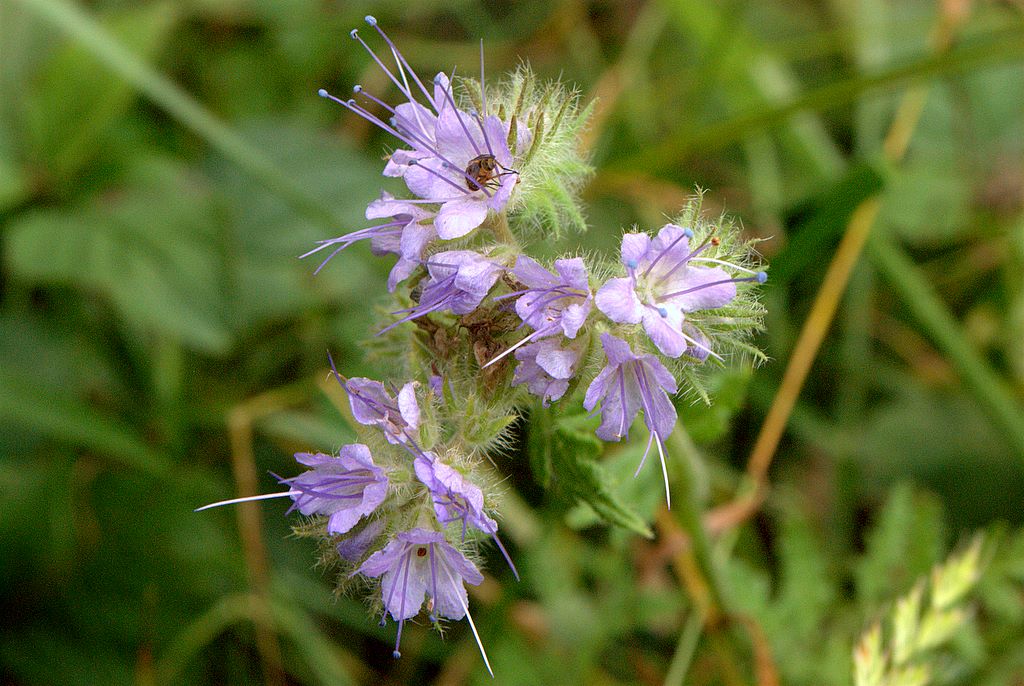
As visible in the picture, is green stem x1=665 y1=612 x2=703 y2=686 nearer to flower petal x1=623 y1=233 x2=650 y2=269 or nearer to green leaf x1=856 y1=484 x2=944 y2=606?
green leaf x1=856 y1=484 x2=944 y2=606

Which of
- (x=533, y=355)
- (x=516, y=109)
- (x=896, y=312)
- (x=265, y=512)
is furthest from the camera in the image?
(x=896, y=312)

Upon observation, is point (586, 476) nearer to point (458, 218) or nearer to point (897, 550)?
point (458, 218)

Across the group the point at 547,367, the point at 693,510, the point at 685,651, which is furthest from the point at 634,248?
the point at 685,651

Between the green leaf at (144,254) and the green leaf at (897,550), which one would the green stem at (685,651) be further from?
the green leaf at (144,254)

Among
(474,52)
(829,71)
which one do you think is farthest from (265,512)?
(829,71)

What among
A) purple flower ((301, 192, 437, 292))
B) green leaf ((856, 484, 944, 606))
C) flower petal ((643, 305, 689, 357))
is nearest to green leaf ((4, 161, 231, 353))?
purple flower ((301, 192, 437, 292))

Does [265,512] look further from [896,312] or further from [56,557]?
[896,312]

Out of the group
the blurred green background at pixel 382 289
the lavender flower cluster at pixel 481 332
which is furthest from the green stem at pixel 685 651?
the lavender flower cluster at pixel 481 332
